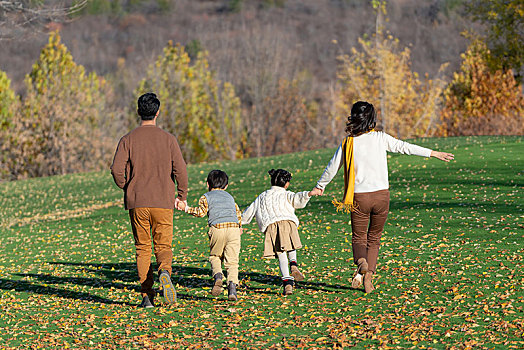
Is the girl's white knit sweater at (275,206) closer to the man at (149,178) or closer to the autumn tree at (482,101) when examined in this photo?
the man at (149,178)

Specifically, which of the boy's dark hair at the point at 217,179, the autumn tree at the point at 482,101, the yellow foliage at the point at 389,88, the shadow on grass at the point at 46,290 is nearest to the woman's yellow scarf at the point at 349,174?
the boy's dark hair at the point at 217,179

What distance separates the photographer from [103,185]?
2867cm

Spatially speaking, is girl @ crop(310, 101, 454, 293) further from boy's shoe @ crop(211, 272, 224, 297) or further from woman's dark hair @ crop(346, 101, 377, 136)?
boy's shoe @ crop(211, 272, 224, 297)

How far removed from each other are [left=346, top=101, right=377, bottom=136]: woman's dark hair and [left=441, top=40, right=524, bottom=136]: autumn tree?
34870 millimetres

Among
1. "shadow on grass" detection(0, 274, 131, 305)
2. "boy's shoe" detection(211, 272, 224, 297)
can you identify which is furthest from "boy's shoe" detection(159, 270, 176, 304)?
"shadow on grass" detection(0, 274, 131, 305)

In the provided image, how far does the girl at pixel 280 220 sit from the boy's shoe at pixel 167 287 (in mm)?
1234

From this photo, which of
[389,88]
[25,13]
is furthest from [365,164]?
[389,88]

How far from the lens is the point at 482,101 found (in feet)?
150

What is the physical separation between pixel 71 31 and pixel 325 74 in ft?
160

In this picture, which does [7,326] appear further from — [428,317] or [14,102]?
[14,102]

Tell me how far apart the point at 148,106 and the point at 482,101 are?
4173cm

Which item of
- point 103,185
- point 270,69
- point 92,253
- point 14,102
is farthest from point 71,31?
point 92,253

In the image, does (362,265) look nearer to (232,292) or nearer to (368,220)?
(368,220)

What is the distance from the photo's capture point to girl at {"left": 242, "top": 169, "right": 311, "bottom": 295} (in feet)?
26.4
